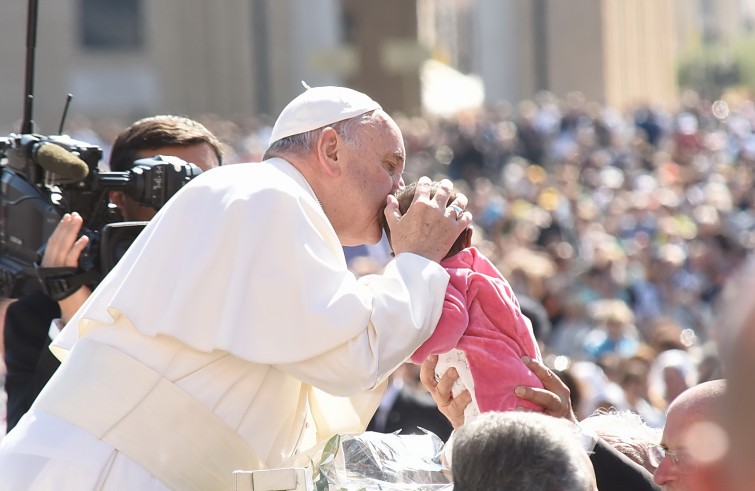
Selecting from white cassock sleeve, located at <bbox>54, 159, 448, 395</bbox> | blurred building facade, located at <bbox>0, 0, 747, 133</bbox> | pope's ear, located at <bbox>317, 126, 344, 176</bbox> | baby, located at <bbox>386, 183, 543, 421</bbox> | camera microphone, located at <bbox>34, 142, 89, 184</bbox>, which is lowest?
blurred building facade, located at <bbox>0, 0, 747, 133</bbox>

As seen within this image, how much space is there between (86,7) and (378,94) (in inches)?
325

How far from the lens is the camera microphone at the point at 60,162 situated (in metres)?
3.73

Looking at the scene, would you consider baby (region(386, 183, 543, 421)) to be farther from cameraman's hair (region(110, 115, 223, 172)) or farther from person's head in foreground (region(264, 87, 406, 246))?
cameraman's hair (region(110, 115, 223, 172))

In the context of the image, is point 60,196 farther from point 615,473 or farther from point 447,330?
point 615,473

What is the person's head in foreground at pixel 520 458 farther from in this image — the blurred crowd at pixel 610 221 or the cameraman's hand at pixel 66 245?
the cameraman's hand at pixel 66 245

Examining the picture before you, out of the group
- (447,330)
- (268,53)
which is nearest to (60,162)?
(447,330)

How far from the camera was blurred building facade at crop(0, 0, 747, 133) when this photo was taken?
37781mm

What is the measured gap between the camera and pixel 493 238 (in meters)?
15.8

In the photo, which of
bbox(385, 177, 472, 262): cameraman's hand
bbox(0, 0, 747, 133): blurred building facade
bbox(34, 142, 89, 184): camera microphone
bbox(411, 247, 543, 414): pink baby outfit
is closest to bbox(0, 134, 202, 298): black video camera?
bbox(34, 142, 89, 184): camera microphone

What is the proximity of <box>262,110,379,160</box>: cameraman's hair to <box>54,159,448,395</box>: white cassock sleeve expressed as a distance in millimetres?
164

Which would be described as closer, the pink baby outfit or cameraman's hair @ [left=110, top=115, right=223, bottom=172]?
the pink baby outfit

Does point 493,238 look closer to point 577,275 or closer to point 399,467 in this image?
point 577,275

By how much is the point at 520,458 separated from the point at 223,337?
85 cm

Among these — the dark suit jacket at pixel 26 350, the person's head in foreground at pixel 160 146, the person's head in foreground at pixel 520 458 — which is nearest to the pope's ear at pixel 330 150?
the person's head in foreground at pixel 520 458
